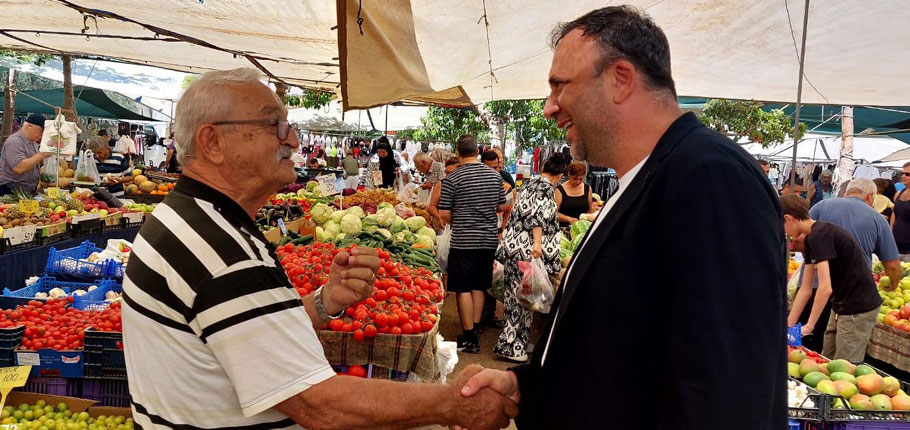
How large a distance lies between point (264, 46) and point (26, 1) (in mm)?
2265

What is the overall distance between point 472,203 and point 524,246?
2.51 ft

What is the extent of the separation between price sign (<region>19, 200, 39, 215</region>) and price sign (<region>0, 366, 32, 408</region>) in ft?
10.9

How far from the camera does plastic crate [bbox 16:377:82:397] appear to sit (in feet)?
12.0

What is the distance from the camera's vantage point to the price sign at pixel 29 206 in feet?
20.4

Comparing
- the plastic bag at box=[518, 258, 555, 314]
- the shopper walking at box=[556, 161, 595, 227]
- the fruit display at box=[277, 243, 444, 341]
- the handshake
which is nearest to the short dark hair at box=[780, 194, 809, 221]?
the plastic bag at box=[518, 258, 555, 314]

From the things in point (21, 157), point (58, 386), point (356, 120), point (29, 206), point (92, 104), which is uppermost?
point (92, 104)

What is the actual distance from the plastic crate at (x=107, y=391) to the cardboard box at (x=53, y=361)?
0.10 m

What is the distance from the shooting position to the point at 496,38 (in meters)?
5.09

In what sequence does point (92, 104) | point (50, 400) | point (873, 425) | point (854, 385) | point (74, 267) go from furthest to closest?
point (92, 104)
point (74, 267)
point (854, 385)
point (50, 400)
point (873, 425)

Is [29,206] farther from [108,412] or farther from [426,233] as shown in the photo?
[426,233]

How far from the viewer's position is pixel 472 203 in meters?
6.88

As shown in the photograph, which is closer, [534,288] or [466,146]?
[534,288]

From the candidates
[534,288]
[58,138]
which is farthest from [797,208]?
[58,138]

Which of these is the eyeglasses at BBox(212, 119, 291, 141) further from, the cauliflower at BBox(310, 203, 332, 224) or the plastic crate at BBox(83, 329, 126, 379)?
the cauliflower at BBox(310, 203, 332, 224)
